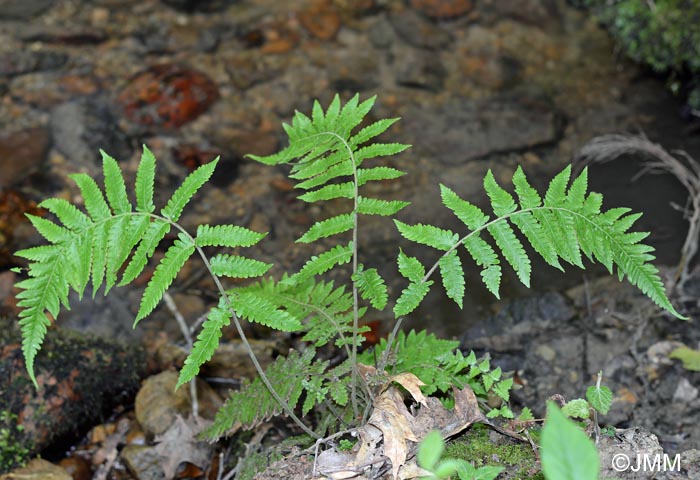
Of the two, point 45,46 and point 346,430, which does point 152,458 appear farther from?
point 45,46

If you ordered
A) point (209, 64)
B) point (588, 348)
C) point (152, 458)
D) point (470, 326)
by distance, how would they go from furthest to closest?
1. point (209, 64)
2. point (470, 326)
3. point (588, 348)
4. point (152, 458)

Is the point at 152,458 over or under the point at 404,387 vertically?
under

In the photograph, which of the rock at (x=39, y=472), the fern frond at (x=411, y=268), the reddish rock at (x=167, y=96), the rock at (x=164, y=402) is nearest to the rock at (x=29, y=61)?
the reddish rock at (x=167, y=96)

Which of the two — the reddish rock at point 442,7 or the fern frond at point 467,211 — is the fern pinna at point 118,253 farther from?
the reddish rock at point 442,7

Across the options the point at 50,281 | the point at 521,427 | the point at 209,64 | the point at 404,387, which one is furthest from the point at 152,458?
the point at 209,64

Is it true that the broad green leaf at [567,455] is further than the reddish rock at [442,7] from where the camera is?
No

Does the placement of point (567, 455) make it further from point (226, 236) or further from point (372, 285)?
point (226, 236)

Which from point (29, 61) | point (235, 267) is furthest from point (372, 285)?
point (29, 61)
